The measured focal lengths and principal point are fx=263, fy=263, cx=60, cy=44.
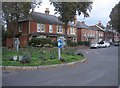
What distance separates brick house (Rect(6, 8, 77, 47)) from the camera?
50812mm

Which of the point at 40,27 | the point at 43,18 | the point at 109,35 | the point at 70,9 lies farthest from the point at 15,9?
the point at 109,35

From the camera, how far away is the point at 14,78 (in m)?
13.0

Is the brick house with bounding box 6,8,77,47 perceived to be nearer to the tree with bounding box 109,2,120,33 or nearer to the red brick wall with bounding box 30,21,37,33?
the red brick wall with bounding box 30,21,37,33

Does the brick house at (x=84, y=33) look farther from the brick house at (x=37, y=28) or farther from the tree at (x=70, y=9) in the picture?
the tree at (x=70, y=9)

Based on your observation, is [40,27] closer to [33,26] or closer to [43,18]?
[33,26]

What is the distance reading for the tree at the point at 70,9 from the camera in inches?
1866

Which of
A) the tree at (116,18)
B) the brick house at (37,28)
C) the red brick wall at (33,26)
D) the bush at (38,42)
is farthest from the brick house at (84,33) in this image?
the bush at (38,42)

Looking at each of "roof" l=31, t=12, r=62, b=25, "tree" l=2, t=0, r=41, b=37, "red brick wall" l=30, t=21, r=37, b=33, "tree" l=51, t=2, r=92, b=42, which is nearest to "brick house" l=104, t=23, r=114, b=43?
"roof" l=31, t=12, r=62, b=25

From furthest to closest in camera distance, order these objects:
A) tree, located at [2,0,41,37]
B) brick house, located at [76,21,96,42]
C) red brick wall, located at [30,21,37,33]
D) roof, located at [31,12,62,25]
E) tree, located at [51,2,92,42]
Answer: brick house, located at [76,21,96,42], roof, located at [31,12,62,25], red brick wall, located at [30,21,37,33], tree, located at [51,2,92,42], tree, located at [2,0,41,37]

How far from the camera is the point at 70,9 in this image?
47250 mm

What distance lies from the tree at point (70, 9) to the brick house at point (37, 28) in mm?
5189

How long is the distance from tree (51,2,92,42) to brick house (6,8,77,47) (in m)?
5.19

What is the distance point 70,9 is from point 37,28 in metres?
8.87

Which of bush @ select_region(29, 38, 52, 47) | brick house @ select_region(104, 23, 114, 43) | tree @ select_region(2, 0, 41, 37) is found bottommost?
bush @ select_region(29, 38, 52, 47)
